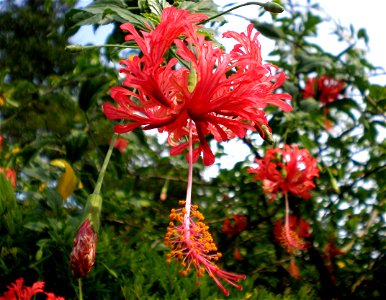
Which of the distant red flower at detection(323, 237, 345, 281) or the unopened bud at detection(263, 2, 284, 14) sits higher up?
the unopened bud at detection(263, 2, 284, 14)

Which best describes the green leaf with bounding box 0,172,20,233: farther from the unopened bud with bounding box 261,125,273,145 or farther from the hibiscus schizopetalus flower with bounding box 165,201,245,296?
the unopened bud with bounding box 261,125,273,145

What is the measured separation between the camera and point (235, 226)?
2.47 metres

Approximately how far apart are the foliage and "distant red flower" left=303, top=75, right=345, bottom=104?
0.04 metres

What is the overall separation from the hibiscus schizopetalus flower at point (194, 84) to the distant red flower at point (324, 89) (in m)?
1.55

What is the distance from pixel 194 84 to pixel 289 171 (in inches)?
49.0

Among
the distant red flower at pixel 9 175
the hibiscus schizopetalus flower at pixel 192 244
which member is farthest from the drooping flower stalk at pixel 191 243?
Result: the distant red flower at pixel 9 175

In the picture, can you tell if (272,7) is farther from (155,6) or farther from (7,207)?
(7,207)

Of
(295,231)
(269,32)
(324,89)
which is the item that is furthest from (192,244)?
(324,89)

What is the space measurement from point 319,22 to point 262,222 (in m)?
0.94

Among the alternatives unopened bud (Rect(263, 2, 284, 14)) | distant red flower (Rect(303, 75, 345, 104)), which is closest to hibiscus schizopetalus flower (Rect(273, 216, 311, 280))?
distant red flower (Rect(303, 75, 345, 104))

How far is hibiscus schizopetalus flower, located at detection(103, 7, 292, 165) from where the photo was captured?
0.82m

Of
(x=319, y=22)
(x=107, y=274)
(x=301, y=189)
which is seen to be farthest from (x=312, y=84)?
(x=107, y=274)

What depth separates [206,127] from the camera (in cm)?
97

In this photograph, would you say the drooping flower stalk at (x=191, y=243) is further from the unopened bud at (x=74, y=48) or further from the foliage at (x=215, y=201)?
the foliage at (x=215, y=201)
